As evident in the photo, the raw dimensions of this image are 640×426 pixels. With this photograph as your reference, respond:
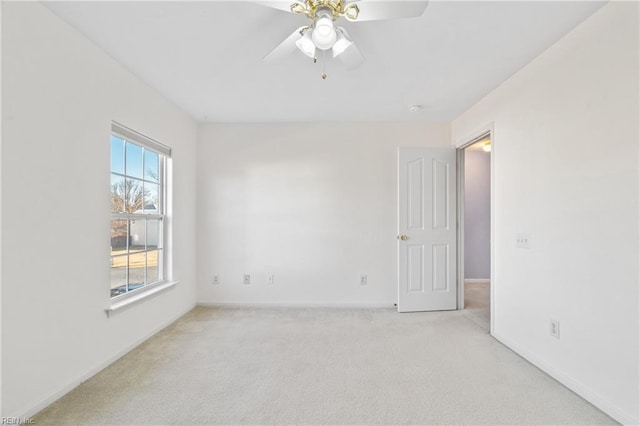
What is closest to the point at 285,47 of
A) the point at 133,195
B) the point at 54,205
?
the point at 54,205

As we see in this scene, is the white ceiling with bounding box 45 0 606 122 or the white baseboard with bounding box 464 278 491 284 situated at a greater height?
the white ceiling with bounding box 45 0 606 122

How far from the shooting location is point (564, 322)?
6.81 feet

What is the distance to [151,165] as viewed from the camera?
10.3 feet

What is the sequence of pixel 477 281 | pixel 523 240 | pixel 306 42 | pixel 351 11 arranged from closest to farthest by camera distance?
1. pixel 351 11
2. pixel 306 42
3. pixel 523 240
4. pixel 477 281

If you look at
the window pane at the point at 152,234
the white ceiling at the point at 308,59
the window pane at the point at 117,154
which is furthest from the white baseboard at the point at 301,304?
the white ceiling at the point at 308,59

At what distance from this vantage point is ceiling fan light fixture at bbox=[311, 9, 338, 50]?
1539 millimetres

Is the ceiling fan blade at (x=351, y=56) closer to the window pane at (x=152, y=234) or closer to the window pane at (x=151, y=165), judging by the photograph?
the window pane at (x=151, y=165)

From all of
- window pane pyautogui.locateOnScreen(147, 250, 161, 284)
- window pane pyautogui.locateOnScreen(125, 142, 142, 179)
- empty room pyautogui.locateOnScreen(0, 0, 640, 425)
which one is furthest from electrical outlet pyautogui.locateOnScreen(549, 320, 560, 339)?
window pane pyautogui.locateOnScreen(125, 142, 142, 179)

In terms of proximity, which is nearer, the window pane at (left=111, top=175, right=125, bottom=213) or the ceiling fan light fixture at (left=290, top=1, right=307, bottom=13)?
the ceiling fan light fixture at (left=290, top=1, right=307, bottom=13)

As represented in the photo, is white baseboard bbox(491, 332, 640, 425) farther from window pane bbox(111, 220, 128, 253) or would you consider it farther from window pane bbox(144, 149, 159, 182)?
window pane bbox(144, 149, 159, 182)

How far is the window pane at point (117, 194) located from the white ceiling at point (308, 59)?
91 centimetres

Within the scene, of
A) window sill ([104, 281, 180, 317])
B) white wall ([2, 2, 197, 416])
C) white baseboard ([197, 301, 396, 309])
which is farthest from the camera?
white baseboard ([197, 301, 396, 309])

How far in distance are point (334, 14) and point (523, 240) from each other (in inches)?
86.6

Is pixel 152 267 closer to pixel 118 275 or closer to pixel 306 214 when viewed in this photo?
pixel 118 275
